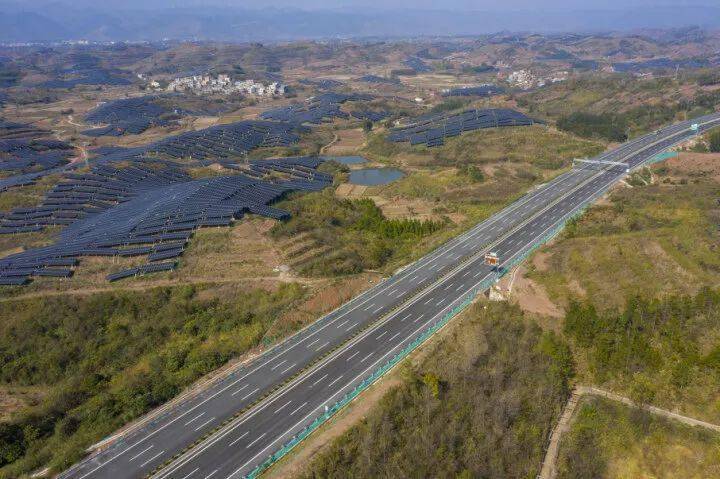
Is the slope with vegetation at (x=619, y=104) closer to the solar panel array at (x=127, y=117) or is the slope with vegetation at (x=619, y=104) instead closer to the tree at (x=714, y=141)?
the tree at (x=714, y=141)

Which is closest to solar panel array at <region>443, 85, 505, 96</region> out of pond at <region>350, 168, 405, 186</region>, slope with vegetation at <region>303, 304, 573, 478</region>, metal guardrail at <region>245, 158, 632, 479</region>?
pond at <region>350, 168, 405, 186</region>

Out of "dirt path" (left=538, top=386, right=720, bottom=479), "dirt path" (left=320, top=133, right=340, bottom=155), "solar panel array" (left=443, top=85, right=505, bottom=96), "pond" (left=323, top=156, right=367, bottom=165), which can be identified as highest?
"solar panel array" (left=443, top=85, right=505, bottom=96)

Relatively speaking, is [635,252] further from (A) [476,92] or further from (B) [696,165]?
(A) [476,92]

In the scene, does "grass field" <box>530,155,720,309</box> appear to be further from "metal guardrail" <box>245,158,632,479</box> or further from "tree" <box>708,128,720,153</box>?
"tree" <box>708,128,720,153</box>

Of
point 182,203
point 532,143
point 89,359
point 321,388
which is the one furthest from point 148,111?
point 321,388

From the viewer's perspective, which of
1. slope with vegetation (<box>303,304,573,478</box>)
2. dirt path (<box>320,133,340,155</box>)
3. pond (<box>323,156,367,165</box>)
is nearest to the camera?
slope with vegetation (<box>303,304,573,478</box>)

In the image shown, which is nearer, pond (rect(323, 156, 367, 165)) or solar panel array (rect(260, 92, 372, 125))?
pond (rect(323, 156, 367, 165))

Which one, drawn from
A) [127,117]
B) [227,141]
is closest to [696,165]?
[227,141]
